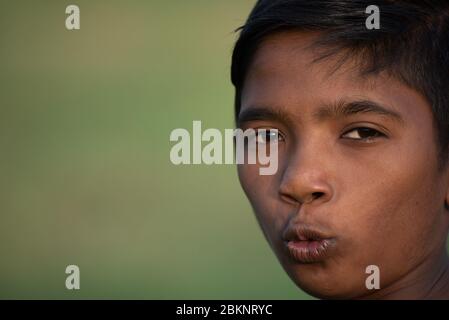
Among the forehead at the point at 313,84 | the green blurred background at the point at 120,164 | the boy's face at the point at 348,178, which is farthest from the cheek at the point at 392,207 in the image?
the green blurred background at the point at 120,164

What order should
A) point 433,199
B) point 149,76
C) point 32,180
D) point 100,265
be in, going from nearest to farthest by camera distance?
1. point 433,199
2. point 100,265
3. point 32,180
4. point 149,76

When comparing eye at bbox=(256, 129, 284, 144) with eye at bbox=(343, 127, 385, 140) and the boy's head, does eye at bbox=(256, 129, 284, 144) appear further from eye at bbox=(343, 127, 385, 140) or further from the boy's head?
eye at bbox=(343, 127, 385, 140)

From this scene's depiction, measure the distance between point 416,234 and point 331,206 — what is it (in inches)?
8.5

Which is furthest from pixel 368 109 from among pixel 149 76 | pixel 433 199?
pixel 149 76

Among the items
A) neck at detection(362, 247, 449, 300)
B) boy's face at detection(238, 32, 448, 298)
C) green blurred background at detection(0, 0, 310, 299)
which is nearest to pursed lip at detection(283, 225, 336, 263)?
boy's face at detection(238, 32, 448, 298)

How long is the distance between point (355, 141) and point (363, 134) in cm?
3

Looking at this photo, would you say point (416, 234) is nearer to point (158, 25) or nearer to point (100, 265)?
point (100, 265)

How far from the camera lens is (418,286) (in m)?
1.74

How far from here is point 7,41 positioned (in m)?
5.21

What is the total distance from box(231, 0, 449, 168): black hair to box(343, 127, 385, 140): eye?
0.38ft

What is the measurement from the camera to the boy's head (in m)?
1.64

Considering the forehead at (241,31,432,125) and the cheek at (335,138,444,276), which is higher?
the forehead at (241,31,432,125)

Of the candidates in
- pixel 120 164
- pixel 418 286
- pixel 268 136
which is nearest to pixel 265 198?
pixel 268 136

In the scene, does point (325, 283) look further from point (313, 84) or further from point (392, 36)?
point (392, 36)
